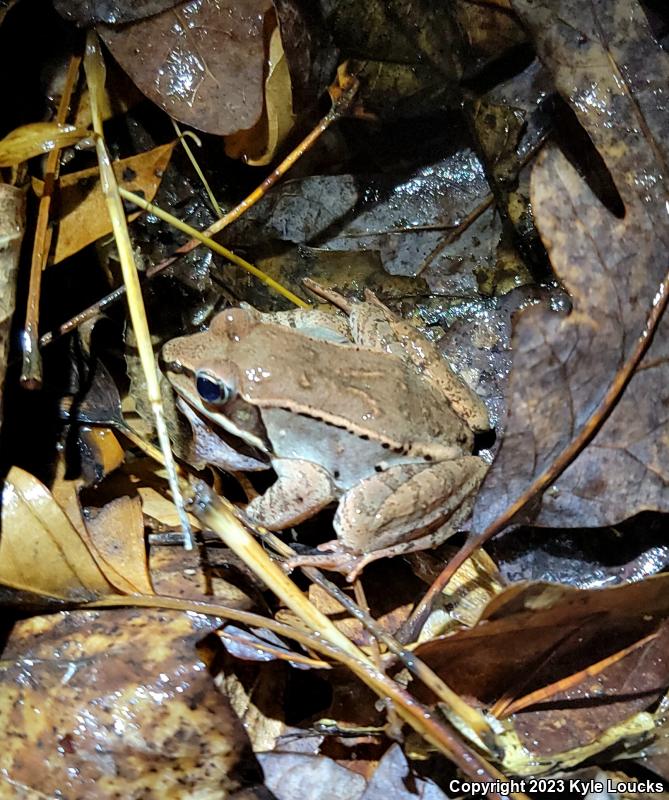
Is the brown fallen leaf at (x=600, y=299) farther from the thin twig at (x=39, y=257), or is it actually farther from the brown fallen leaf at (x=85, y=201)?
the thin twig at (x=39, y=257)

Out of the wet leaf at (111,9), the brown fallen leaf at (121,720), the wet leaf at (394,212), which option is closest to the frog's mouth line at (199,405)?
the brown fallen leaf at (121,720)

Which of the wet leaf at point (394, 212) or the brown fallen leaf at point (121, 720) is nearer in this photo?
the brown fallen leaf at point (121, 720)

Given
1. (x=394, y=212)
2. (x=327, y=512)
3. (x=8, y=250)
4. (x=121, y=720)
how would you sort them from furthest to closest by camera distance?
(x=394, y=212)
(x=327, y=512)
(x=8, y=250)
(x=121, y=720)

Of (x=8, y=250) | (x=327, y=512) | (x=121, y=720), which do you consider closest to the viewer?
(x=121, y=720)

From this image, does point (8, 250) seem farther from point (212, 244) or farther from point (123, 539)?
point (123, 539)

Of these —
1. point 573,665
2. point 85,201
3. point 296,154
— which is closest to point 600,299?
point 573,665

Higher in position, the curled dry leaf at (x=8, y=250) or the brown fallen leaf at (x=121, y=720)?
the curled dry leaf at (x=8, y=250)

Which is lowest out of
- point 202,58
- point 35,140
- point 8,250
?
point 8,250

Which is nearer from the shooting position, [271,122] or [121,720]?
[121,720]
